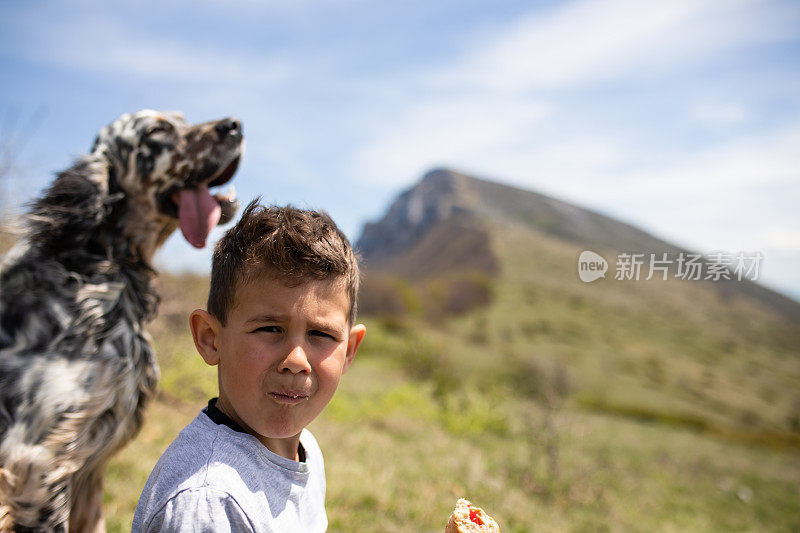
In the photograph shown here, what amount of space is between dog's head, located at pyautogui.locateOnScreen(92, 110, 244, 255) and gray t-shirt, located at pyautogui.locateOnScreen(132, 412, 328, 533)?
1585 mm

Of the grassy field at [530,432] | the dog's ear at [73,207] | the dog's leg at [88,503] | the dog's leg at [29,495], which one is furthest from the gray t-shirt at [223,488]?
the grassy field at [530,432]

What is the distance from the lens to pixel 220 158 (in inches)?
119

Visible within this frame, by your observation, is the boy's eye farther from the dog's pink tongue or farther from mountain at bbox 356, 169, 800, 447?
mountain at bbox 356, 169, 800, 447

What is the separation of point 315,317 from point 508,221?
93855 millimetres

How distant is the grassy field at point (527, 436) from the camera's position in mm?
5457

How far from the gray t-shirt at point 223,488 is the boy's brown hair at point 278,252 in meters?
0.35

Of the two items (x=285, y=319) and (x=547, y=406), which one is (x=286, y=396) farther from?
(x=547, y=406)

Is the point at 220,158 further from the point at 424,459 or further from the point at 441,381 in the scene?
the point at 441,381

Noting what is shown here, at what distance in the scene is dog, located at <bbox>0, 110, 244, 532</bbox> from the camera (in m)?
2.06

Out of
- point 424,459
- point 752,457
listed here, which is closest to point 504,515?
point 424,459

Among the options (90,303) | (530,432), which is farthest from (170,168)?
(530,432)

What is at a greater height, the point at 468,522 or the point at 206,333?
the point at 206,333

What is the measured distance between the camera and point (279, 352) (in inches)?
56.5

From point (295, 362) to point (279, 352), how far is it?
0.06 metres
